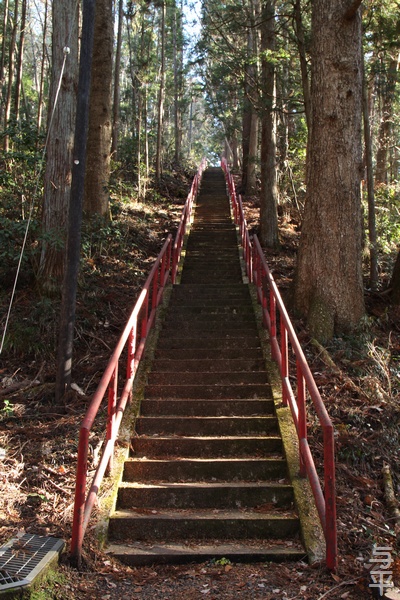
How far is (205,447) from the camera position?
506 cm

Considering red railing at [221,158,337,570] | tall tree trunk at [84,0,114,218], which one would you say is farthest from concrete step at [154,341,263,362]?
tall tree trunk at [84,0,114,218]

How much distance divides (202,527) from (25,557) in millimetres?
1355

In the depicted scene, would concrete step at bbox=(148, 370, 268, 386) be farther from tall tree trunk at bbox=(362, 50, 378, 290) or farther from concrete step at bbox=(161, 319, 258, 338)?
tall tree trunk at bbox=(362, 50, 378, 290)

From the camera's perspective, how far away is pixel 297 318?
7.53m

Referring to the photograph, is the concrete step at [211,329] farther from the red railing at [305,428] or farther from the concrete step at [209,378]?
the concrete step at [209,378]

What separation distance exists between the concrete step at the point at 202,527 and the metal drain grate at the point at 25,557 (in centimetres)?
66

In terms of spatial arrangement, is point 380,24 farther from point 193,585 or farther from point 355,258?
point 193,585

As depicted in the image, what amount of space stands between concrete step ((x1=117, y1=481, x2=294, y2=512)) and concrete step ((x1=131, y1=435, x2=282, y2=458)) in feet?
1.81

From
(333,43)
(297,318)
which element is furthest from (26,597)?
(333,43)

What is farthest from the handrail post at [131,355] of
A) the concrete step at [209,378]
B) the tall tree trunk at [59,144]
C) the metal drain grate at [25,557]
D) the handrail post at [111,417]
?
the tall tree trunk at [59,144]

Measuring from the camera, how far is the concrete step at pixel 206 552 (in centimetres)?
386

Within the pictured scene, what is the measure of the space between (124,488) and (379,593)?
6.82 ft

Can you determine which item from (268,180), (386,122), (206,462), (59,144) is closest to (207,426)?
(206,462)

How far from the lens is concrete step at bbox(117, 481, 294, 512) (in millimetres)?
4441
